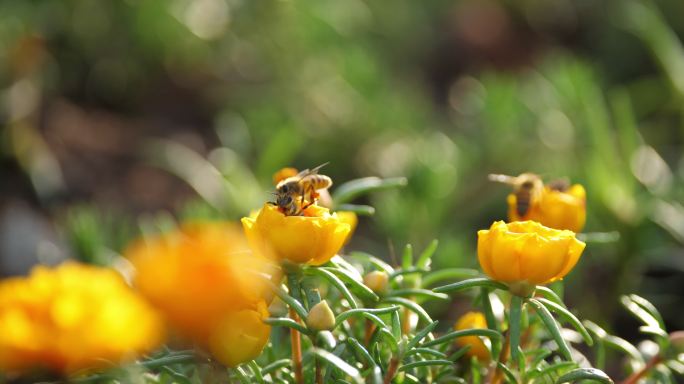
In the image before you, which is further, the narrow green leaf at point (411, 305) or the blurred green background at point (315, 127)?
the blurred green background at point (315, 127)

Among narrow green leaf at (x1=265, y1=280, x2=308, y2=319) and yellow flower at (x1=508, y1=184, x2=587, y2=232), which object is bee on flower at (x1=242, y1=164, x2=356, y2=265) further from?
yellow flower at (x1=508, y1=184, x2=587, y2=232)

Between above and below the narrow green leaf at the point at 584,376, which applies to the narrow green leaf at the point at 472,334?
above

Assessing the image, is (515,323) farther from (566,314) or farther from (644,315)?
(644,315)

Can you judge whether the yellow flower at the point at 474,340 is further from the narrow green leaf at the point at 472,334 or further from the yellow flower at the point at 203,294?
the yellow flower at the point at 203,294

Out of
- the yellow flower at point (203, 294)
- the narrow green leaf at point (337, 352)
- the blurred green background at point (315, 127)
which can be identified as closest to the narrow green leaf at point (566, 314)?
the narrow green leaf at point (337, 352)

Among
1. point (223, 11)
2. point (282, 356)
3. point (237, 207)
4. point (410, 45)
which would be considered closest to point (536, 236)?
point (282, 356)

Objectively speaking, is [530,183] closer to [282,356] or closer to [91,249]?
[282,356]
